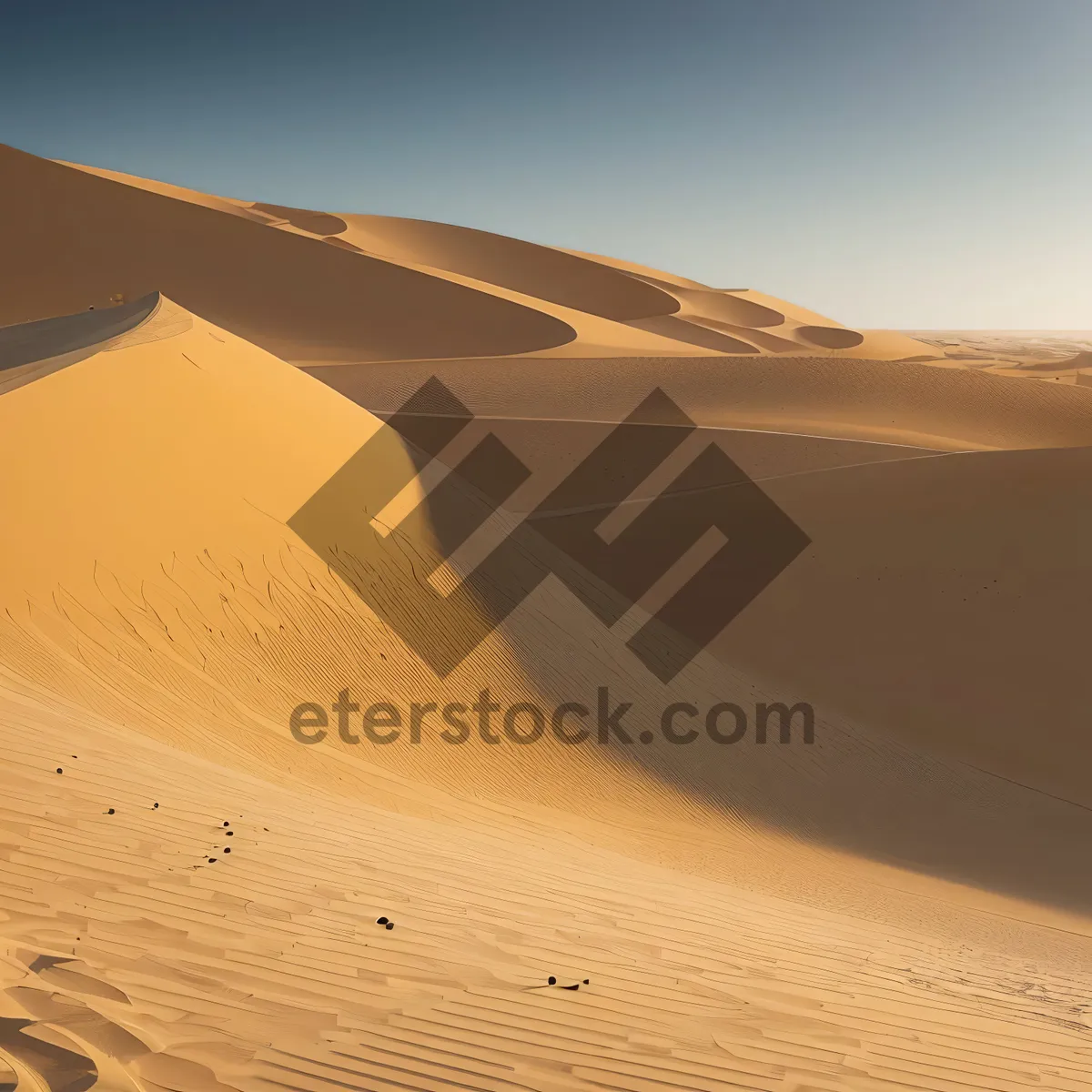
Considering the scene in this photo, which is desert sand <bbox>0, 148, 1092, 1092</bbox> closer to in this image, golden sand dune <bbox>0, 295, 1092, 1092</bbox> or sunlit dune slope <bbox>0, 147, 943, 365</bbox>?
golden sand dune <bbox>0, 295, 1092, 1092</bbox>

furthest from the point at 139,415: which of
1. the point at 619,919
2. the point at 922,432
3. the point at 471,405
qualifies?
the point at 922,432

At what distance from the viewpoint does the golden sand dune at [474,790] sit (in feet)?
12.6

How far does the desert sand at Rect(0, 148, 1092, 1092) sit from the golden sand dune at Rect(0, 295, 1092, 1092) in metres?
0.03

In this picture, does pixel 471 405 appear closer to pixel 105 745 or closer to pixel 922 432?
pixel 922 432

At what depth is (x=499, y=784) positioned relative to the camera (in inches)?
373

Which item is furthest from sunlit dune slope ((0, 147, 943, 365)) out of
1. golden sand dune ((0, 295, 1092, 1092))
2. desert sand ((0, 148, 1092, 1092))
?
golden sand dune ((0, 295, 1092, 1092))

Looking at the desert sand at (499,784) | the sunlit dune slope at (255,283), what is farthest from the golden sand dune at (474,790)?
the sunlit dune slope at (255,283)

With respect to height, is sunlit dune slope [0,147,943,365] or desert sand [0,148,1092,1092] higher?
sunlit dune slope [0,147,943,365]

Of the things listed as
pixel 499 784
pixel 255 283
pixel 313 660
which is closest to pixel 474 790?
pixel 499 784

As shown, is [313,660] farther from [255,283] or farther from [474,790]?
[255,283]

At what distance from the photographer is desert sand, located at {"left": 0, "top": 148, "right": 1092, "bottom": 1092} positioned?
385 cm

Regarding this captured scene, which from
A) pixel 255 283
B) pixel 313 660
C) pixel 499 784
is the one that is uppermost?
pixel 255 283

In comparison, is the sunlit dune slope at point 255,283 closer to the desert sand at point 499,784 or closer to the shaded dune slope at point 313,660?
the desert sand at point 499,784

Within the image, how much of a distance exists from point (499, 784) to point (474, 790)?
15.8 inches
